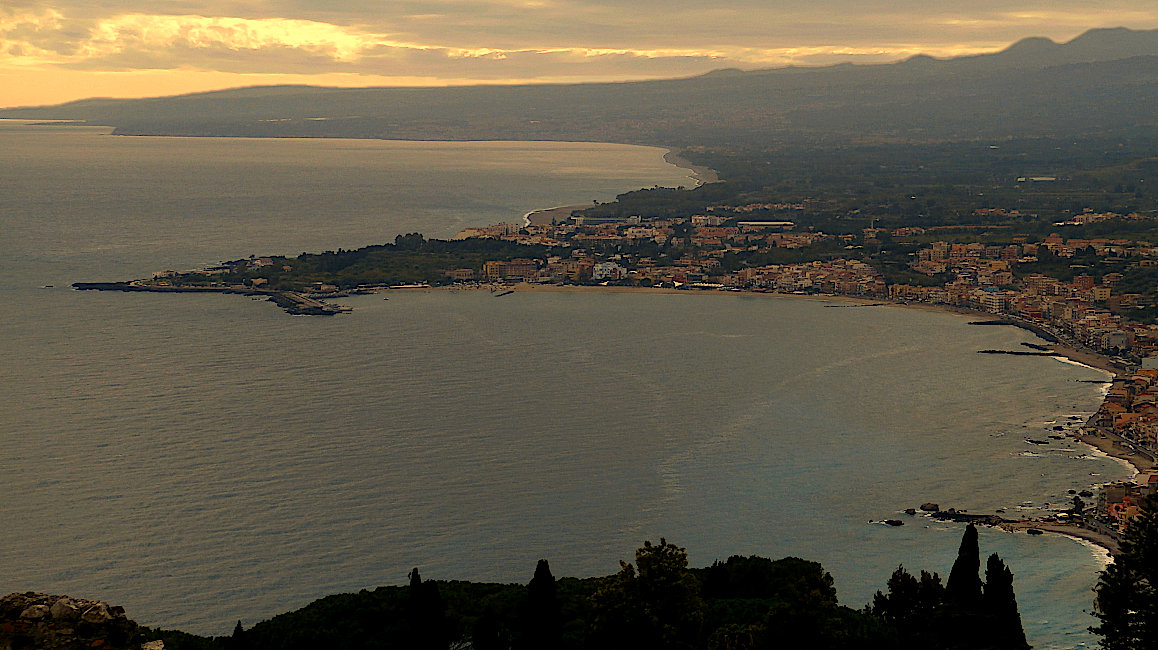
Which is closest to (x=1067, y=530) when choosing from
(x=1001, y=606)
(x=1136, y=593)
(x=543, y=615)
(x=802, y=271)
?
(x=1001, y=606)

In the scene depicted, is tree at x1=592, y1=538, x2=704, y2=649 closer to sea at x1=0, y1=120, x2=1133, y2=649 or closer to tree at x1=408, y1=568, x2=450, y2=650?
tree at x1=408, y1=568, x2=450, y2=650

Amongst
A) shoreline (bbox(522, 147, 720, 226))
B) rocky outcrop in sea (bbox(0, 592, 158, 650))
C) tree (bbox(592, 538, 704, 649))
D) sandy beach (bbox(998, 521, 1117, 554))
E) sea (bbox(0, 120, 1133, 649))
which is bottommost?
sandy beach (bbox(998, 521, 1117, 554))

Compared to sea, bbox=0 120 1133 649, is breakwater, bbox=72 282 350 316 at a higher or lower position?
higher

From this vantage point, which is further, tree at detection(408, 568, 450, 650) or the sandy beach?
the sandy beach

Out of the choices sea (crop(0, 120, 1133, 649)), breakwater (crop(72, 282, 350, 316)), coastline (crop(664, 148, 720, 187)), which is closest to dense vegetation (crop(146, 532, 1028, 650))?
sea (crop(0, 120, 1133, 649))

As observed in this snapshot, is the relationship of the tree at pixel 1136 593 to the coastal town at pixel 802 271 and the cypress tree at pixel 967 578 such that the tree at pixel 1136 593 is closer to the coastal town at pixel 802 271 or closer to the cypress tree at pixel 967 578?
the cypress tree at pixel 967 578

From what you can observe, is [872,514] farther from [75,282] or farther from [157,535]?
[75,282]

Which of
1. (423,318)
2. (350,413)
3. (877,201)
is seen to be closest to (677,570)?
(350,413)
